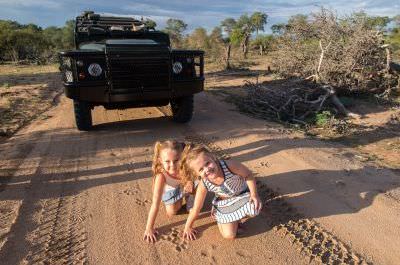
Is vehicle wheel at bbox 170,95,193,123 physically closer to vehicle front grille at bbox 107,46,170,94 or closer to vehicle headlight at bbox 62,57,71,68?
vehicle front grille at bbox 107,46,170,94

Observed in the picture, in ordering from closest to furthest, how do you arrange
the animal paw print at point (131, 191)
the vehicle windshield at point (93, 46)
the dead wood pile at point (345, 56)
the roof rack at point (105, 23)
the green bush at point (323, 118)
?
1. the animal paw print at point (131, 191)
2. the vehicle windshield at point (93, 46)
3. the green bush at point (323, 118)
4. the roof rack at point (105, 23)
5. the dead wood pile at point (345, 56)

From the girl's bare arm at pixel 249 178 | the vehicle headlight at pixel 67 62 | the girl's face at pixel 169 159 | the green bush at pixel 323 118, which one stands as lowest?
the green bush at pixel 323 118

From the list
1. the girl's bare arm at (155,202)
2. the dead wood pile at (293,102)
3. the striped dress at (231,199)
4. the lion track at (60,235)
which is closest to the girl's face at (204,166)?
the striped dress at (231,199)

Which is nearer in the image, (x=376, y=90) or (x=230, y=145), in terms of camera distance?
(x=230, y=145)

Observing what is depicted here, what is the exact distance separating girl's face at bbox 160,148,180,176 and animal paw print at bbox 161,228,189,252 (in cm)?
57

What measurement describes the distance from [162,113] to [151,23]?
81.0 inches

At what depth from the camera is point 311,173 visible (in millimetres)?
4809

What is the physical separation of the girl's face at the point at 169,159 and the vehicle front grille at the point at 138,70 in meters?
3.00

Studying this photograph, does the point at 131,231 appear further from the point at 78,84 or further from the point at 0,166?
the point at 78,84

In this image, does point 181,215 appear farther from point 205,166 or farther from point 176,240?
point 205,166

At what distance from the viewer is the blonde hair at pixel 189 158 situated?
313cm

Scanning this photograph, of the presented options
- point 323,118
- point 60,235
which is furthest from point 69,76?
point 323,118

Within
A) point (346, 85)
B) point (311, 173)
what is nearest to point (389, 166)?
point (311, 173)

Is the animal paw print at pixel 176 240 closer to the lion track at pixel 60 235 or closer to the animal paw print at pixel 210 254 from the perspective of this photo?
the animal paw print at pixel 210 254
